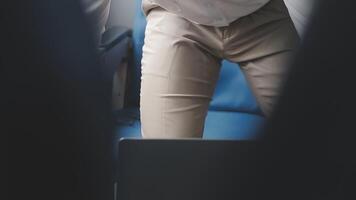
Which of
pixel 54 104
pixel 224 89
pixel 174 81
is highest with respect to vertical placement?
pixel 54 104

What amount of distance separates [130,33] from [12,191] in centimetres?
96

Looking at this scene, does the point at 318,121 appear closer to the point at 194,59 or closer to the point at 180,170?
the point at 180,170

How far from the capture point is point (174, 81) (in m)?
0.71

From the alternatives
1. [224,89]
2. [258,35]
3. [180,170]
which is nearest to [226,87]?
[224,89]

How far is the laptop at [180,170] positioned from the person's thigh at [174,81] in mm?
331

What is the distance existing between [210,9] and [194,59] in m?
0.10

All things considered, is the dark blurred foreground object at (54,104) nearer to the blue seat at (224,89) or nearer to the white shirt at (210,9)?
the white shirt at (210,9)

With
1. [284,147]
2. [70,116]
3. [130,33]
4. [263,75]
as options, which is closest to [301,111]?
[284,147]

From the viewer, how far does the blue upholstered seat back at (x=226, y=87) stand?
1251 mm

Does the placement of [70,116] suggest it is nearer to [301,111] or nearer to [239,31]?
[301,111]

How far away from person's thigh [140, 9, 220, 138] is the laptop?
331 mm

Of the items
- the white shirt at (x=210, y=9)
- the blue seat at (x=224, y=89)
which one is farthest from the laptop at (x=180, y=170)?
the blue seat at (x=224, y=89)

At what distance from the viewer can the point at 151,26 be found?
0.78 m

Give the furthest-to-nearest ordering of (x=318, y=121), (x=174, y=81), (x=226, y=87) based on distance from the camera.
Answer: (x=226, y=87) → (x=174, y=81) → (x=318, y=121)
